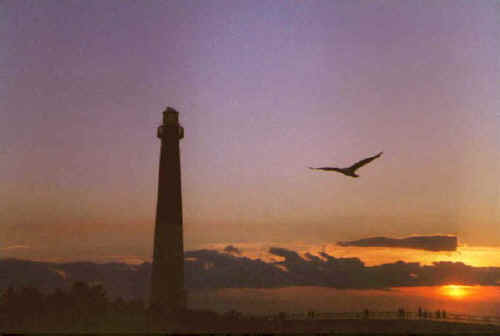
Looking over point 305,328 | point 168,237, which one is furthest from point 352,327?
point 168,237

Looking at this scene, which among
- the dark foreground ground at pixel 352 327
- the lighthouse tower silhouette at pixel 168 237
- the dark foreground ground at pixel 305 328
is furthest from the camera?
the lighthouse tower silhouette at pixel 168 237

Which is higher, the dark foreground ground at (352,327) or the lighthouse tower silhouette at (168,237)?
the lighthouse tower silhouette at (168,237)

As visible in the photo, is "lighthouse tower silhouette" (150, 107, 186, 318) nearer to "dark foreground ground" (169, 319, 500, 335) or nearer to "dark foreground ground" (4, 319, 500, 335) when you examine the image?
"dark foreground ground" (4, 319, 500, 335)

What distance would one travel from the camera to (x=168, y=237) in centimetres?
4366

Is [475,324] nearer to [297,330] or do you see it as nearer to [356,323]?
[356,323]

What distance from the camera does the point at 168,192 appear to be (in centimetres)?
4434

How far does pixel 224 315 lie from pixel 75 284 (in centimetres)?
1125

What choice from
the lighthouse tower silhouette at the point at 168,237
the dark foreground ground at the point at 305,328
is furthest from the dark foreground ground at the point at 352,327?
the lighthouse tower silhouette at the point at 168,237

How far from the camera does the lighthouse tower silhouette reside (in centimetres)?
4303

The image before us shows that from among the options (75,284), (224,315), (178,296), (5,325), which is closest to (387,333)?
(224,315)

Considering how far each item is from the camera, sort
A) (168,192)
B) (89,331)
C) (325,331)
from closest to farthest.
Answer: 1. (89,331)
2. (325,331)
3. (168,192)

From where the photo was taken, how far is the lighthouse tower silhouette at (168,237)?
43031 mm

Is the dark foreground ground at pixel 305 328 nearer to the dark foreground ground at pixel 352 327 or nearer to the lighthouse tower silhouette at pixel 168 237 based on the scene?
the dark foreground ground at pixel 352 327

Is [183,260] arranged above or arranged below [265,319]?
above
